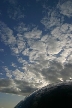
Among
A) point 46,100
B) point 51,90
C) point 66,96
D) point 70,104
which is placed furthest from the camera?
point 51,90

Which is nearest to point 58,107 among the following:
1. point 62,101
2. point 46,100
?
point 62,101

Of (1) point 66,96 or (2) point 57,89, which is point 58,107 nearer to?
(1) point 66,96

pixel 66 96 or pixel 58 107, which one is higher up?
pixel 66 96

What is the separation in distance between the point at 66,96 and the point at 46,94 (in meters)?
1.18

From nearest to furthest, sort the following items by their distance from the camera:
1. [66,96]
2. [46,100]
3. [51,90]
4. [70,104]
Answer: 1. [70,104]
2. [66,96]
3. [46,100]
4. [51,90]

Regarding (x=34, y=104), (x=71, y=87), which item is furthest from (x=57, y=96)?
(x=34, y=104)

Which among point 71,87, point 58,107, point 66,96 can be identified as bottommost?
point 58,107

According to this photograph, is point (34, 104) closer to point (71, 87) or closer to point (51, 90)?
point (51, 90)

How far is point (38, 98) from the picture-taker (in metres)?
7.24

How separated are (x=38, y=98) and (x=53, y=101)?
1025mm

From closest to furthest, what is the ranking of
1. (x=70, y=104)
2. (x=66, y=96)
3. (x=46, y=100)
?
(x=70, y=104), (x=66, y=96), (x=46, y=100)

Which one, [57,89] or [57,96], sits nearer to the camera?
[57,96]

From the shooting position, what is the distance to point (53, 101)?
6.46 meters

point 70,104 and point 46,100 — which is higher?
point 46,100
